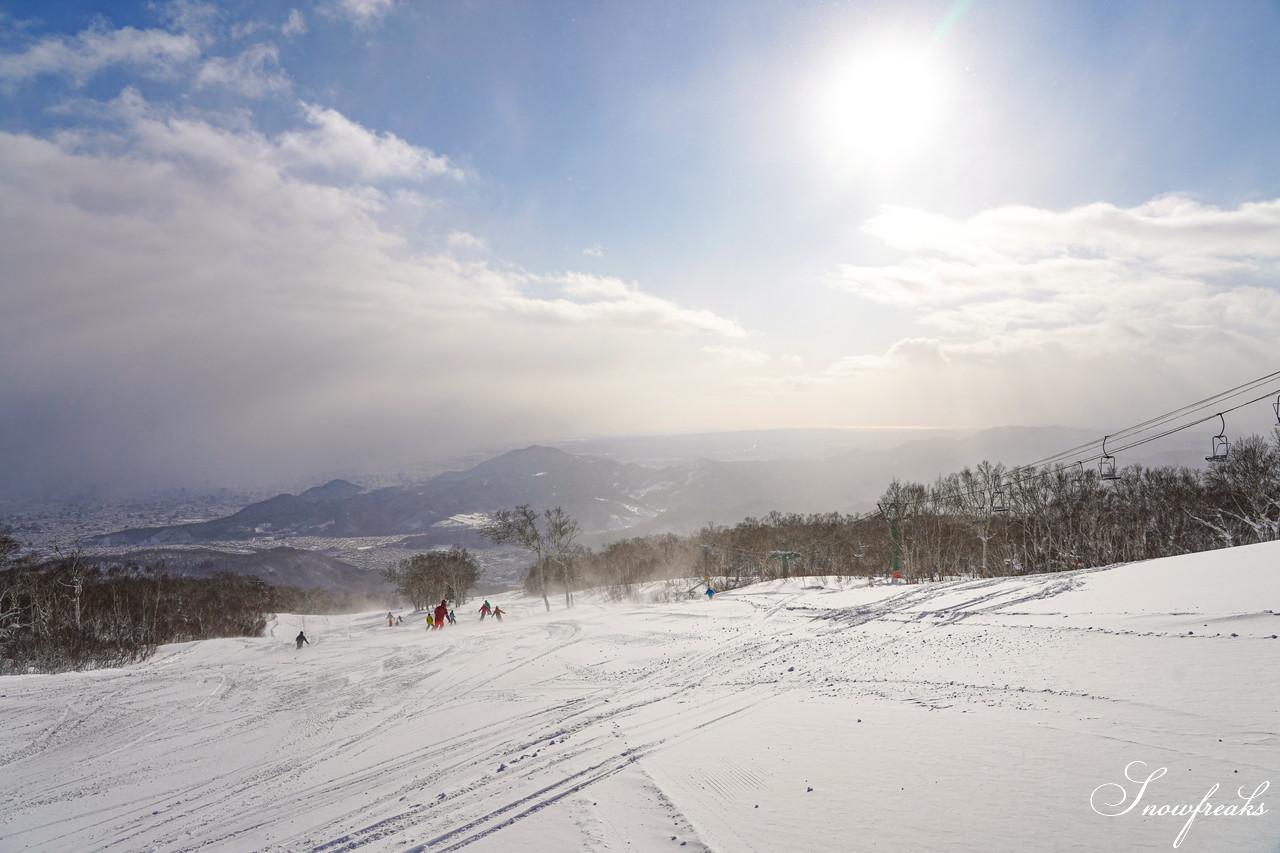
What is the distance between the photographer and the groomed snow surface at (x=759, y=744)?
6.30m

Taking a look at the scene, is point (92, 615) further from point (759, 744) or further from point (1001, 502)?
point (1001, 502)

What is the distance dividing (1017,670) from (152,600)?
94.1 meters

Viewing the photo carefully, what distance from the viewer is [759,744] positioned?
29.7 feet

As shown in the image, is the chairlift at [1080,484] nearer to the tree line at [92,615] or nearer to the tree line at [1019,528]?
the tree line at [1019,528]

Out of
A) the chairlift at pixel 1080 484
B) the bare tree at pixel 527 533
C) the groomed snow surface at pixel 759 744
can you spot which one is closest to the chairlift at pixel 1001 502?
the chairlift at pixel 1080 484

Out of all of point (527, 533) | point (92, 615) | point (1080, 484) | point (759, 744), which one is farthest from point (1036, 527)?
point (92, 615)

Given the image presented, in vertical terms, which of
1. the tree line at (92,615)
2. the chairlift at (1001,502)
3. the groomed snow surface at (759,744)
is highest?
the chairlift at (1001,502)

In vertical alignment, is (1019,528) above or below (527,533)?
below

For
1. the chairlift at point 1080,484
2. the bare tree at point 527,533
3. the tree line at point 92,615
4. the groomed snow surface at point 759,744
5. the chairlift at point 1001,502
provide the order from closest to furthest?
the groomed snow surface at point 759,744 → the chairlift at point 1080,484 → the chairlift at point 1001,502 → the tree line at point 92,615 → the bare tree at point 527,533

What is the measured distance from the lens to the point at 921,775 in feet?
23.7

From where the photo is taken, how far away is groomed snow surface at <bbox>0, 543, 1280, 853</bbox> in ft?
20.7

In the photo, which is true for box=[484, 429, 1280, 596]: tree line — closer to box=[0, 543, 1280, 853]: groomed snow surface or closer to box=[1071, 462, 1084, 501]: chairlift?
box=[1071, 462, 1084, 501]: chairlift

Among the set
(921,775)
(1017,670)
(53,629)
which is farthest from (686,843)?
(53,629)

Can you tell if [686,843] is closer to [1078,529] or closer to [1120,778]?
[1120,778]
